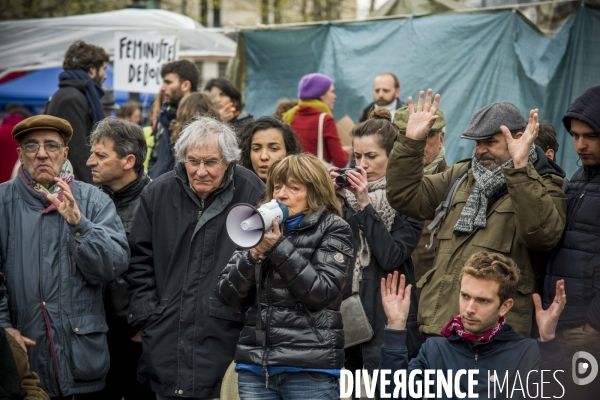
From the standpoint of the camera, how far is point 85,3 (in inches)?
929

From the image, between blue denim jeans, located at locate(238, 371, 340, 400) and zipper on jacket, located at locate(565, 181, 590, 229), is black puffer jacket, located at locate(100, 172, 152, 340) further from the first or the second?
zipper on jacket, located at locate(565, 181, 590, 229)

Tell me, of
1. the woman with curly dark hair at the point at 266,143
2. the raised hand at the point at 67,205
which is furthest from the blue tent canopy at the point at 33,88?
the raised hand at the point at 67,205

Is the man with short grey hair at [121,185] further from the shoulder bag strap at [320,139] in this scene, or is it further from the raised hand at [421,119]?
the shoulder bag strap at [320,139]

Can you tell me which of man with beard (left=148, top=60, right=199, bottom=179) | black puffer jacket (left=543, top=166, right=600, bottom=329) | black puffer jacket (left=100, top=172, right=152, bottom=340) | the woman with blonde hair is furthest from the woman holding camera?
man with beard (left=148, top=60, right=199, bottom=179)

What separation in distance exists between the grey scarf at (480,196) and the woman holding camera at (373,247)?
519mm

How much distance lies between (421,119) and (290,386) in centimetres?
162

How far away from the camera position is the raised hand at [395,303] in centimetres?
434

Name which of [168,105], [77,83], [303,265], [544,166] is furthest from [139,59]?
[303,265]

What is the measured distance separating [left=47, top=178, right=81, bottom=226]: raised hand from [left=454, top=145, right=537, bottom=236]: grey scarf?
6.70 feet

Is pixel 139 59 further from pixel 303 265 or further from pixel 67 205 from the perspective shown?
pixel 303 265

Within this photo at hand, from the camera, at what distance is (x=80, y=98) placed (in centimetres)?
777

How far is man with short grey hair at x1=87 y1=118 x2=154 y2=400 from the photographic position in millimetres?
5562

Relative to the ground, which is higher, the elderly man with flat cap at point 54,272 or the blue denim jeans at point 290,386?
the elderly man with flat cap at point 54,272

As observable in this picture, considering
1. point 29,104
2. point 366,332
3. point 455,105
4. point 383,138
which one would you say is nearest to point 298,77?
point 455,105
